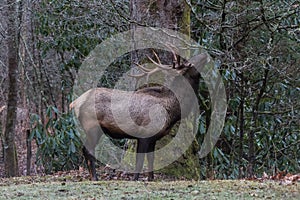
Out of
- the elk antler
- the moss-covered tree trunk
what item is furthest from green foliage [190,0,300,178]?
the elk antler

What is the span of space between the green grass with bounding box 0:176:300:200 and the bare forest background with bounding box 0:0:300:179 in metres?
2.05

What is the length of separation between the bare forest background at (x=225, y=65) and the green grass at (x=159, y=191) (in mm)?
2046

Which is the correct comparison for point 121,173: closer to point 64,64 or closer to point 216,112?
point 216,112

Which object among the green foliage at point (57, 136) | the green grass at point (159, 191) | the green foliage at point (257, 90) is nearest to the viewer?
the green grass at point (159, 191)

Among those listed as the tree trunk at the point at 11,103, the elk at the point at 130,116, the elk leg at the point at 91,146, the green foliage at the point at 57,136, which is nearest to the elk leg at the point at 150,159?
the elk at the point at 130,116

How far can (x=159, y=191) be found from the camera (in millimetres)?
5582

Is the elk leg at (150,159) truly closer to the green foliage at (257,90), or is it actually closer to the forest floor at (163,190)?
the forest floor at (163,190)

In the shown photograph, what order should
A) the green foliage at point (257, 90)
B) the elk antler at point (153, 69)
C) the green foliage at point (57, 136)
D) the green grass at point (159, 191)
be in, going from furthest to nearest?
the green foliage at point (57, 136)
the green foliage at point (257, 90)
the elk antler at point (153, 69)
the green grass at point (159, 191)

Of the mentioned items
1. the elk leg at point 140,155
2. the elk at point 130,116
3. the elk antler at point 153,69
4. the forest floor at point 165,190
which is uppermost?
the elk antler at point 153,69

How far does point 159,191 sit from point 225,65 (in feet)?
12.2

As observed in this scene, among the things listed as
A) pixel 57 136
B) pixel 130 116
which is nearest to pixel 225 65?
pixel 130 116

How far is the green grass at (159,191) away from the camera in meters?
5.22

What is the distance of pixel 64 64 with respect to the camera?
1261 centimetres

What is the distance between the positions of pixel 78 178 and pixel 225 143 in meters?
4.44
